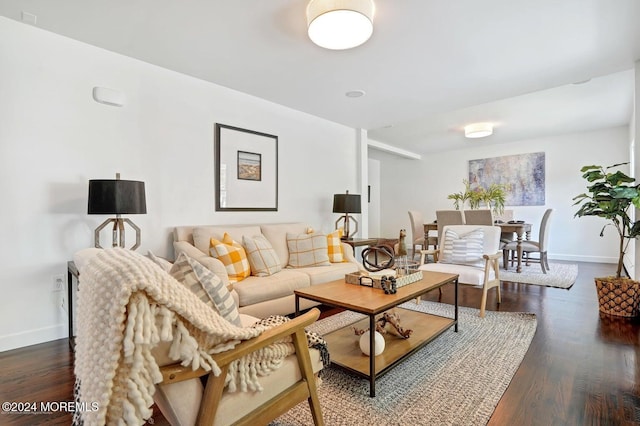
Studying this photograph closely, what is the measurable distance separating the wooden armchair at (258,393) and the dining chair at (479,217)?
4.23m

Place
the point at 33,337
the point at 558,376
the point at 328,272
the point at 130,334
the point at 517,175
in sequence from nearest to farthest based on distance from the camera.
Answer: the point at 130,334 → the point at 558,376 → the point at 33,337 → the point at 328,272 → the point at 517,175

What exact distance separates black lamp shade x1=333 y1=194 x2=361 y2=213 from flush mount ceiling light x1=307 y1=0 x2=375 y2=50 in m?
2.44

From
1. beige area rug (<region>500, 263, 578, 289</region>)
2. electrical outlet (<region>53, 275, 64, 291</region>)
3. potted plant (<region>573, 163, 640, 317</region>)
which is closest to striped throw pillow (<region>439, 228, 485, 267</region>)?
potted plant (<region>573, 163, 640, 317</region>)

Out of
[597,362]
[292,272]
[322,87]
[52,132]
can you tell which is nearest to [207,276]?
[292,272]

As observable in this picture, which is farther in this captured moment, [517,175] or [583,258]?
[517,175]

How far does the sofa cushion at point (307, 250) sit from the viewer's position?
3.45 metres

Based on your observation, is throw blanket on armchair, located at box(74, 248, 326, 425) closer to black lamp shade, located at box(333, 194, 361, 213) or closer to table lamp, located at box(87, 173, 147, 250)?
table lamp, located at box(87, 173, 147, 250)

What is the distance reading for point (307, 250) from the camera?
3.48 metres

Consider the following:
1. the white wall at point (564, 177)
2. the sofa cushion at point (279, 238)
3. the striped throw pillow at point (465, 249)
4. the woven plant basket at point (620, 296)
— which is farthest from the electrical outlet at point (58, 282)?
the white wall at point (564, 177)

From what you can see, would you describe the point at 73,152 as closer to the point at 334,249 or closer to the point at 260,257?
the point at 260,257

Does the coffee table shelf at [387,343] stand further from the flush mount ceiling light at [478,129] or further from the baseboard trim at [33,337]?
the flush mount ceiling light at [478,129]

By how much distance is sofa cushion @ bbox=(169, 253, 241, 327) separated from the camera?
116cm

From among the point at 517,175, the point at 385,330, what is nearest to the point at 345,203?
the point at 385,330

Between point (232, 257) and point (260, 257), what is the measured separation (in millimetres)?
289
